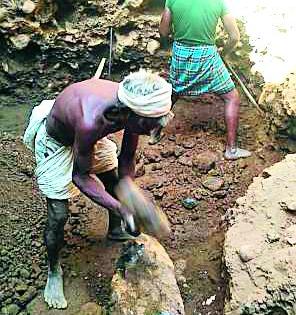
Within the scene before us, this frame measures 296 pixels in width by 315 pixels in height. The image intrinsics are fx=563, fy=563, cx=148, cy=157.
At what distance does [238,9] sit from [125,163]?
3220mm

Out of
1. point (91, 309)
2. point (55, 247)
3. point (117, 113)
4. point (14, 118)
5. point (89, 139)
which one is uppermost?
point (117, 113)

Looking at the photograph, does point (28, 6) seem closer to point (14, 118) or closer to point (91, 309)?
point (14, 118)

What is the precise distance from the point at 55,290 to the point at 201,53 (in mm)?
2279

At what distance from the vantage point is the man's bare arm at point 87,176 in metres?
3.04

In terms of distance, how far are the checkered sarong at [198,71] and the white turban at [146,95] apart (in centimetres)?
186

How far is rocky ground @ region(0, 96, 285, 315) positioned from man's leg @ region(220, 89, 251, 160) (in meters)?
0.08

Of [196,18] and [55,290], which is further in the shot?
[196,18]

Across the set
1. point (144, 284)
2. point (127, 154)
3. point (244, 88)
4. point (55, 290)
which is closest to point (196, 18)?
point (244, 88)

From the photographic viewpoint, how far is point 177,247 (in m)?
4.04

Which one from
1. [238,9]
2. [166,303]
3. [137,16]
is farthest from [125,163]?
[238,9]

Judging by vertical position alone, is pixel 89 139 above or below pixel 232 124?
above

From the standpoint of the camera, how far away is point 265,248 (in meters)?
3.29

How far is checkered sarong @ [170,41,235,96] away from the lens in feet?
15.5

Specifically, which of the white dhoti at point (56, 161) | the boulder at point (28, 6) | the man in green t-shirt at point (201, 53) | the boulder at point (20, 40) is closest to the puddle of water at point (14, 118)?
the boulder at point (20, 40)
